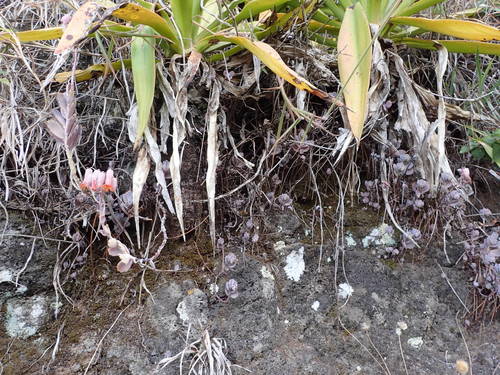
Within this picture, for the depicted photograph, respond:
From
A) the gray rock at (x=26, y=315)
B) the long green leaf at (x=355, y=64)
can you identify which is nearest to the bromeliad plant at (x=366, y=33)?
the long green leaf at (x=355, y=64)

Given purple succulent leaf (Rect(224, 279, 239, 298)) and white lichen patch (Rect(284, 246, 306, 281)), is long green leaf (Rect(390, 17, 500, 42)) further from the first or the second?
purple succulent leaf (Rect(224, 279, 239, 298))

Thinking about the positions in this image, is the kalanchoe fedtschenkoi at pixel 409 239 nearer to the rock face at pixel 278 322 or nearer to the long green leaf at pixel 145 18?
the rock face at pixel 278 322

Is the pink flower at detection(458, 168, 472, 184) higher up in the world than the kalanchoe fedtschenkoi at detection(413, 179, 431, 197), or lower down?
higher up

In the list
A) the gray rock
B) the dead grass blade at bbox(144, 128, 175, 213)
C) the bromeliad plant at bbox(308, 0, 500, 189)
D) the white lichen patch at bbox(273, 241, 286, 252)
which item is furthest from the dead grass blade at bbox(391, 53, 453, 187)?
the gray rock

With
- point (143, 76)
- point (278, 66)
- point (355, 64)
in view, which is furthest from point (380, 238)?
point (143, 76)

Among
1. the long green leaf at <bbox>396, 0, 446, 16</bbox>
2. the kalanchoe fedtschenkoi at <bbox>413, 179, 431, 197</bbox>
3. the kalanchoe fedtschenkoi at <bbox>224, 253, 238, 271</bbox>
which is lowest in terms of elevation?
the kalanchoe fedtschenkoi at <bbox>224, 253, 238, 271</bbox>

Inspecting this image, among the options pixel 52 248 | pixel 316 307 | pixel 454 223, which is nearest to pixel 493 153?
pixel 454 223
